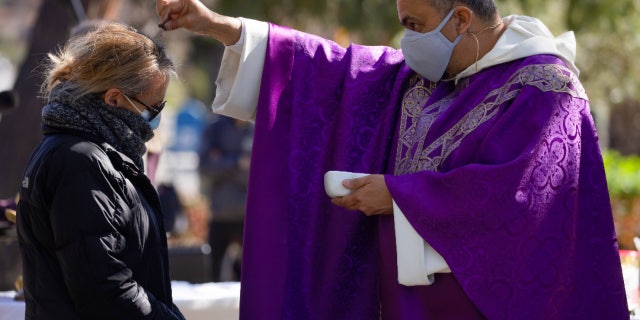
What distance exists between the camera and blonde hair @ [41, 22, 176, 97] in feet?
9.77

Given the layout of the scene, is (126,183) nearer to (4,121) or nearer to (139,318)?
(139,318)

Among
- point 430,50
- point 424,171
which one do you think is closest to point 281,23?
point 430,50

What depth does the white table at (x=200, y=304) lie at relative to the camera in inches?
152

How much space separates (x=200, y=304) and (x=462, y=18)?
1497 millimetres

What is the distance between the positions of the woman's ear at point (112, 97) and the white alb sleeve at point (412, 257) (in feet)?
2.93

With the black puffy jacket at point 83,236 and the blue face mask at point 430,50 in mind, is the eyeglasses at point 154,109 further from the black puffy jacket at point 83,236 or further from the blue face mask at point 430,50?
the blue face mask at point 430,50

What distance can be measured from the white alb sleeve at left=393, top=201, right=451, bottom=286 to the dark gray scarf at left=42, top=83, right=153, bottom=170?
0.82 metres

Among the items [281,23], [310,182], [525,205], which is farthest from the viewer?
[281,23]

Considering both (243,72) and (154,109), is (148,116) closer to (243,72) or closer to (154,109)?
(154,109)

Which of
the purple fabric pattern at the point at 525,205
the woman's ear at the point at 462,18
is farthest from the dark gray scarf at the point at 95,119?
the woman's ear at the point at 462,18

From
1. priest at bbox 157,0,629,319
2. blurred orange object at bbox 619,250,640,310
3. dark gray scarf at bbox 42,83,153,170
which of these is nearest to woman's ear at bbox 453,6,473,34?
priest at bbox 157,0,629,319

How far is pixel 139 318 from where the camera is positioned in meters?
2.85

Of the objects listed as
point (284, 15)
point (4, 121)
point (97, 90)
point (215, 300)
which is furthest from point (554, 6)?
point (97, 90)

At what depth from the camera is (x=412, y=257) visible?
3.25 m
